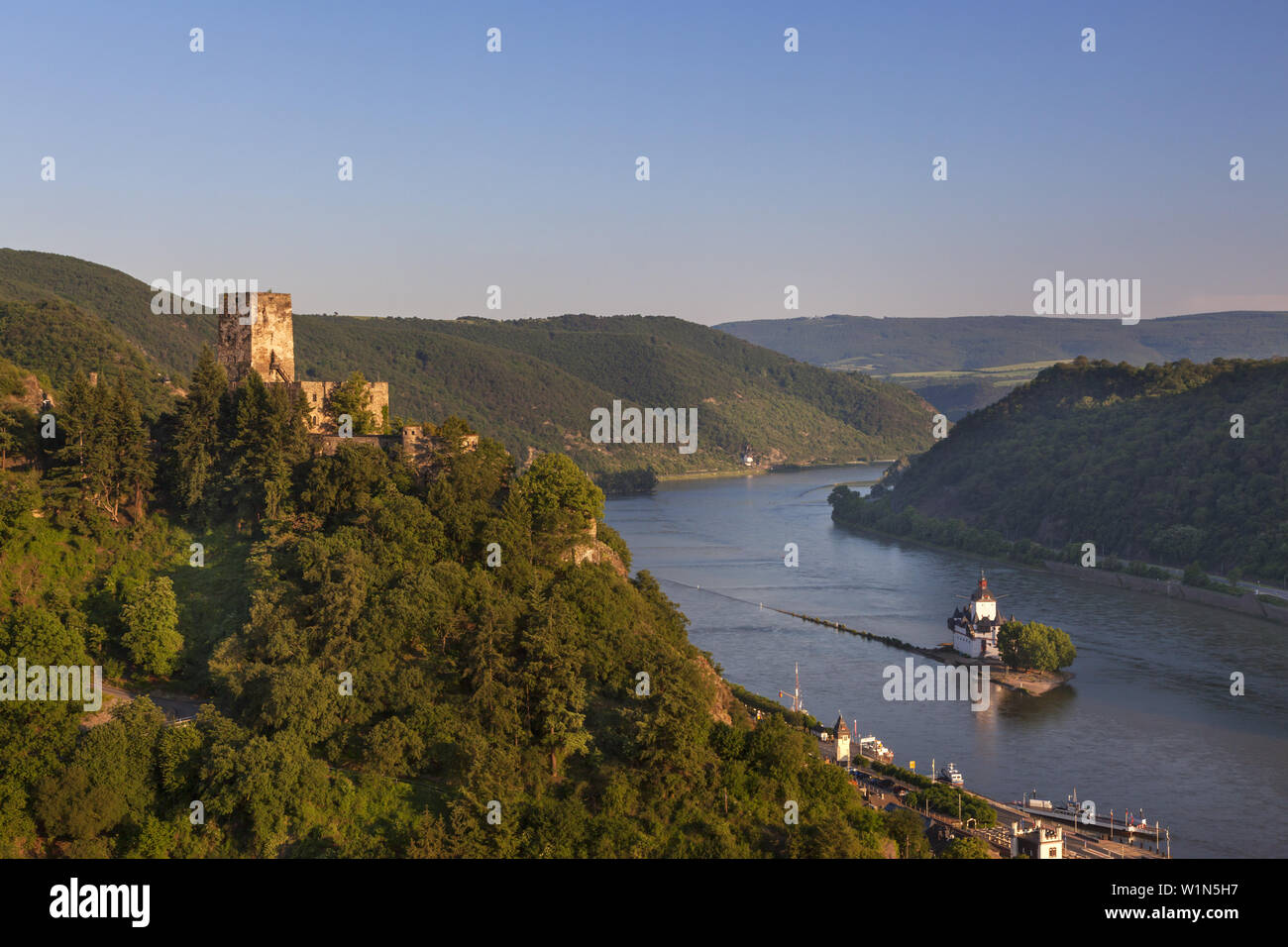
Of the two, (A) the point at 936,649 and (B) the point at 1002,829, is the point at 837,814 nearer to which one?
(B) the point at 1002,829

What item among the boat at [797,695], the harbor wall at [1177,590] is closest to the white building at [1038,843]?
the boat at [797,695]

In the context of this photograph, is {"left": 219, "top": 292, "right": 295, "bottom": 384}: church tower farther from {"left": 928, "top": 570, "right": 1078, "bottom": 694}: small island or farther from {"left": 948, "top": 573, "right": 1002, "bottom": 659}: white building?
{"left": 948, "top": 573, "right": 1002, "bottom": 659}: white building

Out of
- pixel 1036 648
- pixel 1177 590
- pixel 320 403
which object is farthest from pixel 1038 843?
pixel 1177 590

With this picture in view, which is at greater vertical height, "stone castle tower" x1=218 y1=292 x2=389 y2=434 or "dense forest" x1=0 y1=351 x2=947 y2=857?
"stone castle tower" x1=218 y1=292 x2=389 y2=434

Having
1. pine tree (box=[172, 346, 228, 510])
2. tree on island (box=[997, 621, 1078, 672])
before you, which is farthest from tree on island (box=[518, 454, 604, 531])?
tree on island (box=[997, 621, 1078, 672])

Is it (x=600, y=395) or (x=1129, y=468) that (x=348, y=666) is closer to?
(x=1129, y=468)
